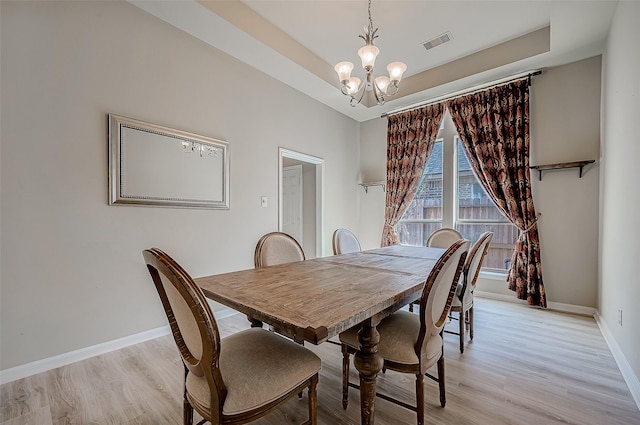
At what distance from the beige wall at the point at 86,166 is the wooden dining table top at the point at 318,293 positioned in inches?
50.0

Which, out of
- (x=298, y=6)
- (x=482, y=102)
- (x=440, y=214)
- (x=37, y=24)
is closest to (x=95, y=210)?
(x=37, y=24)

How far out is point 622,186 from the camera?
205 cm

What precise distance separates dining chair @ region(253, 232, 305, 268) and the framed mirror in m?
1.10

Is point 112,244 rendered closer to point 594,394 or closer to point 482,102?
point 594,394

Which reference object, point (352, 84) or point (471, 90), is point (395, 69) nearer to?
point (352, 84)

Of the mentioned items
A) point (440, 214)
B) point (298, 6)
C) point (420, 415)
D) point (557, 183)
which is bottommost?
point (420, 415)

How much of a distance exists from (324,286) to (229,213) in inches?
79.3

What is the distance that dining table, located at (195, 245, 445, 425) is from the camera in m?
0.94

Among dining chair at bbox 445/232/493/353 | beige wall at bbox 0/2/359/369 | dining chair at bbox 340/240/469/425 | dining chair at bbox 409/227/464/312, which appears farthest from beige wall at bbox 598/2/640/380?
beige wall at bbox 0/2/359/369

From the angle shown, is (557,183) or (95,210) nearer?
(95,210)

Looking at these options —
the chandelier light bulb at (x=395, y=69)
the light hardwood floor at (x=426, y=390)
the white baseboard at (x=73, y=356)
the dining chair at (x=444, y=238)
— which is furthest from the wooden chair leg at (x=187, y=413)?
the dining chair at (x=444, y=238)

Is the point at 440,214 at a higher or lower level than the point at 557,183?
lower

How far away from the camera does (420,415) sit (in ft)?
4.35

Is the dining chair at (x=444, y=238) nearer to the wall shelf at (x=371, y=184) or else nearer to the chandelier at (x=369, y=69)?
the wall shelf at (x=371, y=184)
